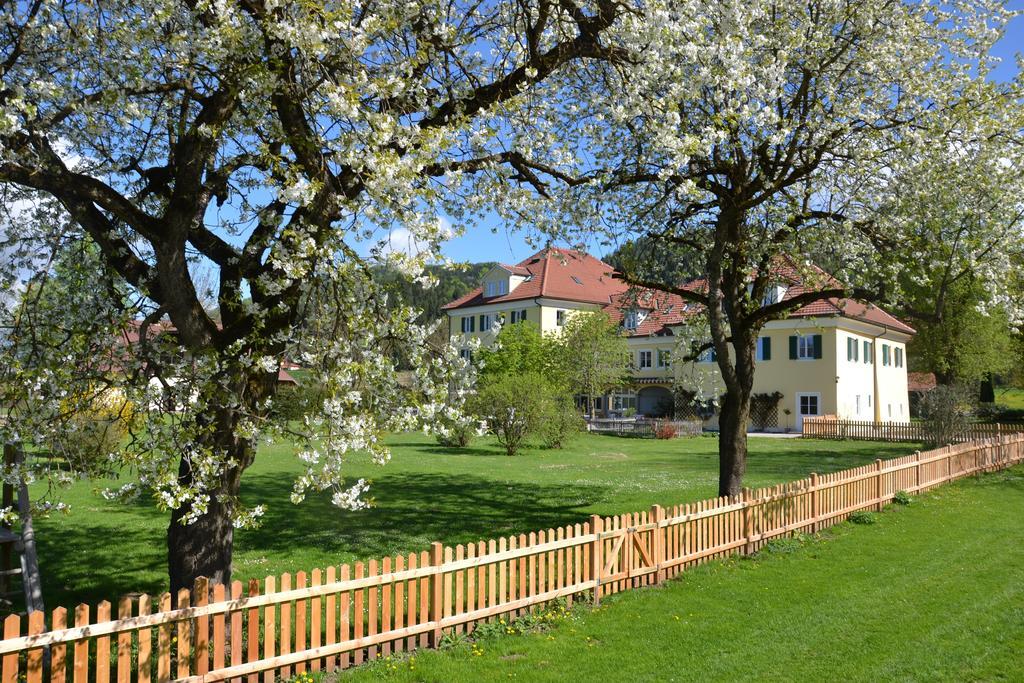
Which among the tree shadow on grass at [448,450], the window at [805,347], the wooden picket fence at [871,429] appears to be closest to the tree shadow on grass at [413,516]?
the tree shadow on grass at [448,450]

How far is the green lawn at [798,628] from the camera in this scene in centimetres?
663

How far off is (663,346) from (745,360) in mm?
34395

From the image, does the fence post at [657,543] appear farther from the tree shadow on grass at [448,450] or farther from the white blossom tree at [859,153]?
the tree shadow on grass at [448,450]

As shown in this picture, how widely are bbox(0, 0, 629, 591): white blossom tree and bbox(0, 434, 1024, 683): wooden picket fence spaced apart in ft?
2.50

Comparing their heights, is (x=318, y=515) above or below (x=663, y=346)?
below

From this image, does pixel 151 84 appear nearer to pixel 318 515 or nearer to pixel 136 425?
pixel 136 425

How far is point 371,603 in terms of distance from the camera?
22.2ft

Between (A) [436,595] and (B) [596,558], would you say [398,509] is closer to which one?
(B) [596,558]

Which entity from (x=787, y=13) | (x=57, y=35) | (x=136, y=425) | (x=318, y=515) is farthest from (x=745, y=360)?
(x=57, y=35)

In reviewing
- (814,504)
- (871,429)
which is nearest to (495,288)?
(871,429)

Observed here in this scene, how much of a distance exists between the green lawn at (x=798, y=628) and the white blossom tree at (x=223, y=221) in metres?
2.32

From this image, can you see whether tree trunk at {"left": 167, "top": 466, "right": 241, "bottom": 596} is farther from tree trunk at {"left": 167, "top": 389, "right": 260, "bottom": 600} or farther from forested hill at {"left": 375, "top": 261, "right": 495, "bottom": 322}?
forested hill at {"left": 375, "top": 261, "right": 495, "bottom": 322}

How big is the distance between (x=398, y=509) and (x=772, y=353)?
3151cm

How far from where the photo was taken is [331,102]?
6.26 m
